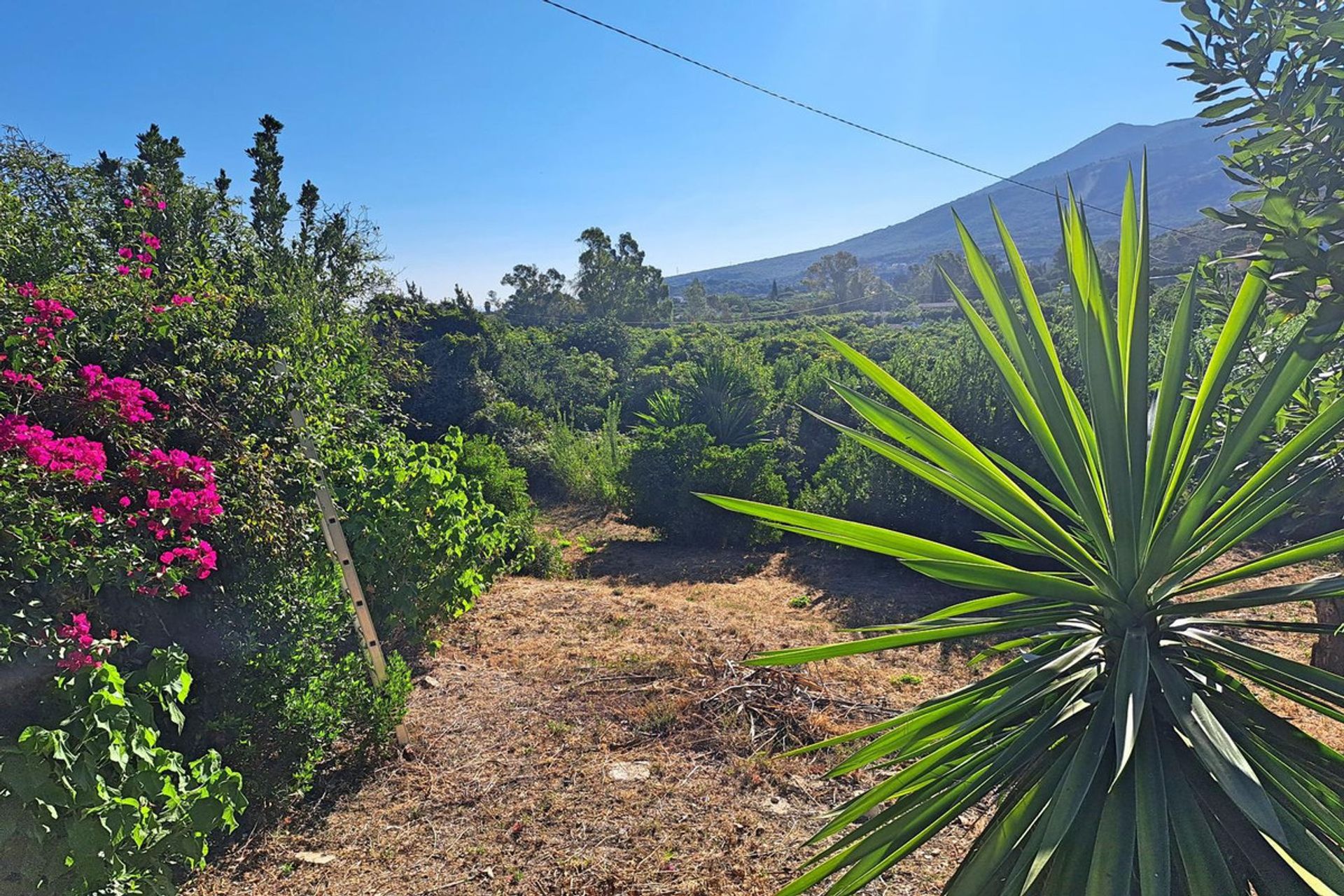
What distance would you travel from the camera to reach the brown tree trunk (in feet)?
11.3

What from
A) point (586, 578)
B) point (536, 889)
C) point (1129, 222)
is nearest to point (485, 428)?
point (586, 578)

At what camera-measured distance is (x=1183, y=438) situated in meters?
1.44

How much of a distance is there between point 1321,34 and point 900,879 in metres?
2.38

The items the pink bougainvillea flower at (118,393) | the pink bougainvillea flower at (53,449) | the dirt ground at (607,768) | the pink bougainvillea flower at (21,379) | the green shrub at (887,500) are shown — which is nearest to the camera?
the pink bougainvillea flower at (53,449)

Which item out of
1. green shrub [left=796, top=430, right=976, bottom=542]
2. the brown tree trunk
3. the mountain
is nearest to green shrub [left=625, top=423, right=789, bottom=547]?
green shrub [left=796, top=430, right=976, bottom=542]

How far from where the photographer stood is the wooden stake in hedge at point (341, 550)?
2795mm

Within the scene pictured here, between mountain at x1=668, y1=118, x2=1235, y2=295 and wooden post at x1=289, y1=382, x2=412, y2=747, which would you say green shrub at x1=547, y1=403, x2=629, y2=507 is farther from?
mountain at x1=668, y1=118, x2=1235, y2=295

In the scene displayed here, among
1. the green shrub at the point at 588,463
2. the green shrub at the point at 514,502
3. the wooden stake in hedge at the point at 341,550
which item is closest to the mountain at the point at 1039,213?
the green shrub at the point at 588,463

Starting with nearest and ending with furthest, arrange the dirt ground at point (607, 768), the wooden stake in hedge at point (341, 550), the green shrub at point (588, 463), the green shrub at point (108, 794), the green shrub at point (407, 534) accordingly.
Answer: the green shrub at point (108, 794) → the dirt ground at point (607, 768) → the wooden stake in hedge at point (341, 550) → the green shrub at point (407, 534) → the green shrub at point (588, 463)

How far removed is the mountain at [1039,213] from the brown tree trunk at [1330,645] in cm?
8743

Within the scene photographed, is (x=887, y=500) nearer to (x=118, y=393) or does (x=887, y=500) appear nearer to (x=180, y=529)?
(x=180, y=529)

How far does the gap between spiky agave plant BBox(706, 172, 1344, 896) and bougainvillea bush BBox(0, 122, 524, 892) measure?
185 cm

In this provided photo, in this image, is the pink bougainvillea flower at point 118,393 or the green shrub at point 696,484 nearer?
the pink bougainvillea flower at point 118,393

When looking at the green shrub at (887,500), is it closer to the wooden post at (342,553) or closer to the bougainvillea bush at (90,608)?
the wooden post at (342,553)
